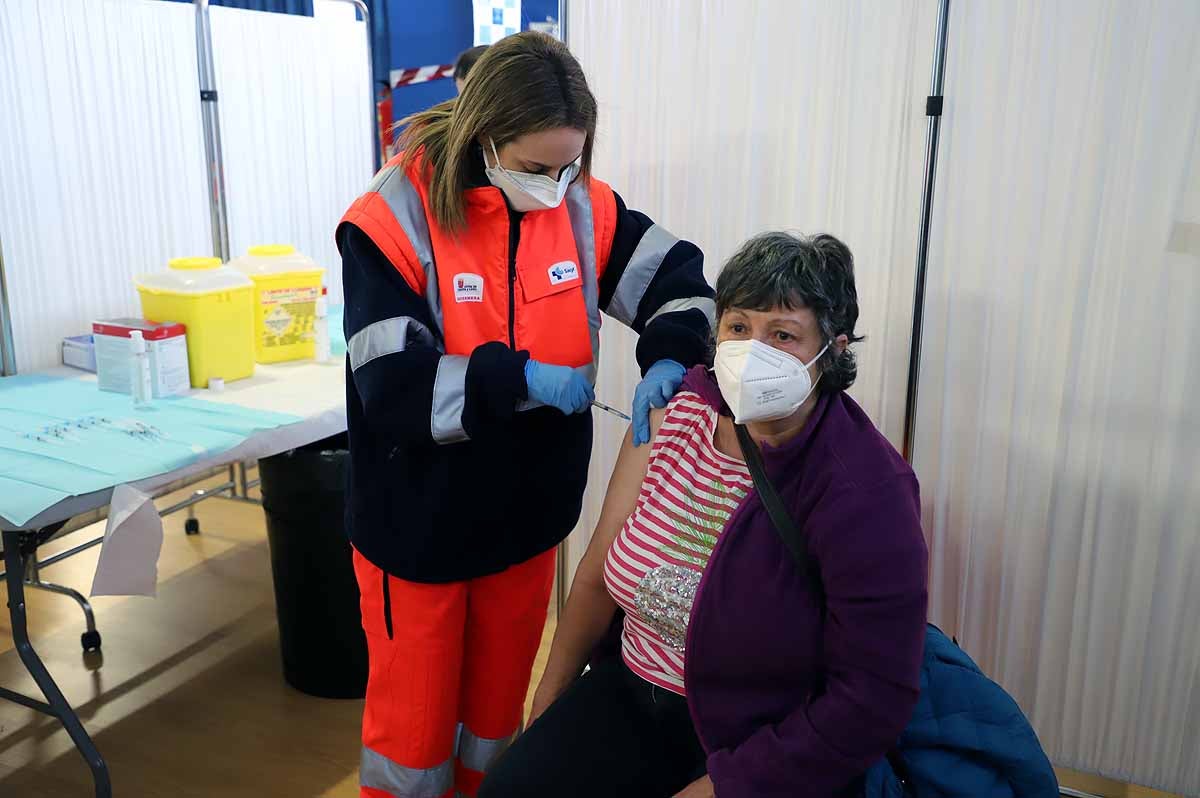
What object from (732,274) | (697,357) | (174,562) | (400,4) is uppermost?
(400,4)

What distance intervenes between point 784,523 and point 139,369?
1682 millimetres

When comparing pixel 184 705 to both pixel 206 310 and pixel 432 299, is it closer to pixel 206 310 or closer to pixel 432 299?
pixel 206 310

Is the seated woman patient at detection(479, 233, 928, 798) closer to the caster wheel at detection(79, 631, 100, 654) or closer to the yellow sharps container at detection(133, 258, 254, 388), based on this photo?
the yellow sharps container at detection(133, 258, 254, 388)

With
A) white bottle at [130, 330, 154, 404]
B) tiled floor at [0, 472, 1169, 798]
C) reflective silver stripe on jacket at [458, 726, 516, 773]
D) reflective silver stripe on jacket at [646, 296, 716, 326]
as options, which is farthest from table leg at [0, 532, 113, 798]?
reflective silver stripe on jacket at [646, 296, 716, 326]

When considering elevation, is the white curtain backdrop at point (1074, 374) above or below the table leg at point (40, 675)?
above

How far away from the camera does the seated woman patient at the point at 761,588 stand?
45.3 inches

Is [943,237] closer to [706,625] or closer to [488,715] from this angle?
[706,625]

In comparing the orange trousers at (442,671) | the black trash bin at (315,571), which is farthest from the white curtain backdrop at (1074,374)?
the black trash bin at (315,571)

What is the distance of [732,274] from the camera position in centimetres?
128

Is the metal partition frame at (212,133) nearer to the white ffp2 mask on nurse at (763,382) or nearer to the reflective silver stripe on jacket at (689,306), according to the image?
the reflective silver stripe on jacket at (689,306)

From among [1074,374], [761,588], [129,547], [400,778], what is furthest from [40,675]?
[1074,374]

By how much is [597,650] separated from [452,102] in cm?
89

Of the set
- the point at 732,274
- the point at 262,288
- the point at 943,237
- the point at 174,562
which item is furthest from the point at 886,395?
the point at 174,562

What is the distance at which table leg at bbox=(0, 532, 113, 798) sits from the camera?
1.94 meters
